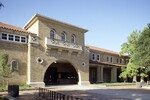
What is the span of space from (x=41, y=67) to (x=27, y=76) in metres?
2.10

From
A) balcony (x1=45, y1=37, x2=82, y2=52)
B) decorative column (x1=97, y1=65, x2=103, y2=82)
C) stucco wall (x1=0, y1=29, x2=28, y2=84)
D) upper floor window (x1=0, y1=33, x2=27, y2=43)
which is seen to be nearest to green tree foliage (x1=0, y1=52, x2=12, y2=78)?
stucco wall (x1=0, y1=29, x2=28, y2=84)

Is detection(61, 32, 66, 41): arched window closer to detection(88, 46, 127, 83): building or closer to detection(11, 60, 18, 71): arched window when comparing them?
detection(11, 60, 18, 71): arched window

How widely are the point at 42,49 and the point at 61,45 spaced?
9.51 ft

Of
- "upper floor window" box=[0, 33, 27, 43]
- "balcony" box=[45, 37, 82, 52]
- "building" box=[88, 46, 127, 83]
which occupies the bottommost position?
"building" box=[88, 46, 127, 83]

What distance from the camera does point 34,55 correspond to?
24984 mm

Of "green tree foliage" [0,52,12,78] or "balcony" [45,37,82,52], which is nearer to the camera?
"green tree foliage" [0,52,12,78]

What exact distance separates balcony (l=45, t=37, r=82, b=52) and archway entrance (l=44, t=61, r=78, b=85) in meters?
4.48

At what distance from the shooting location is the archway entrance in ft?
110

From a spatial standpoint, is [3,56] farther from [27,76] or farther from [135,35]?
[135,35]

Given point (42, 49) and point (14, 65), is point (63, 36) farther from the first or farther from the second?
point (14, 65)

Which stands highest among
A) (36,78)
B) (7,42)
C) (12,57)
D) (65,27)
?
(65,27)

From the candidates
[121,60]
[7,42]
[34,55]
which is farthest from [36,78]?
[121,60]

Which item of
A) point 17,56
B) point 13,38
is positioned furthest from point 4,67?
point 13,38

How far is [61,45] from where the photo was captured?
27.5 meters
